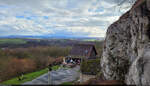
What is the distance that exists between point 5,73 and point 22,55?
15915 millimetres

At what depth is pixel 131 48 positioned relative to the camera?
10430 millimetres

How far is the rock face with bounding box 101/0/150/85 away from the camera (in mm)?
8117

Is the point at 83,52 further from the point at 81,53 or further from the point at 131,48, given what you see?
the point at 131,48

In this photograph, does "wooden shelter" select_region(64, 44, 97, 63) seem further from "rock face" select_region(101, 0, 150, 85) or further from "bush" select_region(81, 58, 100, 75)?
"rock face" select_region(101, 0, 150, 85)

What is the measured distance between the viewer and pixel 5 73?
31406mm

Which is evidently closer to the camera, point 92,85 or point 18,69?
Result: point 92,85

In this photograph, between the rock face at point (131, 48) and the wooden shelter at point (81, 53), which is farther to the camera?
the wooden shelter at point (81, 53)

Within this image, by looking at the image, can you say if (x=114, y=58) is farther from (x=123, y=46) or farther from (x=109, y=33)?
(x=109, y=33)

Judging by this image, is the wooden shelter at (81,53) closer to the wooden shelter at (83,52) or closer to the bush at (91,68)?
the wooden shelter at (83,52)

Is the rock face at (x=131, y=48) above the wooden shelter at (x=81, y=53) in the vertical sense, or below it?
above

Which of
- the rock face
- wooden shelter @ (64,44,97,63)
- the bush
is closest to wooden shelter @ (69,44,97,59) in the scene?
wooden shelter @ (64,44,97,63)

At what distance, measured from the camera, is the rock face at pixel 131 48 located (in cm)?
812

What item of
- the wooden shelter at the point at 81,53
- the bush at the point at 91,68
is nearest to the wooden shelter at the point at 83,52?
the wooden shelter at the point at 81,53

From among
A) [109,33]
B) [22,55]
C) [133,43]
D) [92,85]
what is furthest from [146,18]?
[22,55]
